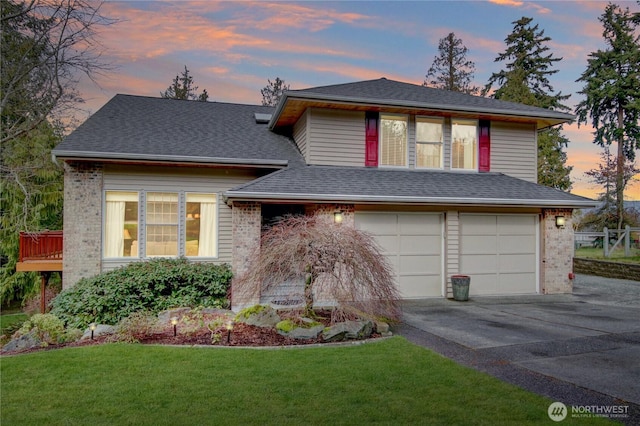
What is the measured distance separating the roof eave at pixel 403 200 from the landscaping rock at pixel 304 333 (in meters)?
3.38

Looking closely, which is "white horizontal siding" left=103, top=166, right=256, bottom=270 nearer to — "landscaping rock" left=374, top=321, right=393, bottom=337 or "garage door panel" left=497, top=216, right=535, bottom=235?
"landscaping rock" left=374, top=321, right=393, bottom=337

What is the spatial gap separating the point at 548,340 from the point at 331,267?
12.3 feet

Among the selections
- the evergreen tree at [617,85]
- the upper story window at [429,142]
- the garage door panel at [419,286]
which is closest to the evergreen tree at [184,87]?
the upper story window at [429,142]

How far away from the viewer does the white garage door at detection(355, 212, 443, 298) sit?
11.1 meters

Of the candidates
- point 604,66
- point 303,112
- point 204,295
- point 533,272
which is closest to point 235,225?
point 204,295

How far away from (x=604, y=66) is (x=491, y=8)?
17929mm

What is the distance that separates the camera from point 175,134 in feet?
39.3

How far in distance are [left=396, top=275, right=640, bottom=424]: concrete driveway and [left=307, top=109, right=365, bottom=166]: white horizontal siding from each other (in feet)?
13.9

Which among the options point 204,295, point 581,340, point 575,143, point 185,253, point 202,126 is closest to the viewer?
point 581,340

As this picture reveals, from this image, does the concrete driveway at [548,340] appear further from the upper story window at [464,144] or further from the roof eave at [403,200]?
the upper story window at [464,144]

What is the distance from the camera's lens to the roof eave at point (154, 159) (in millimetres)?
9758

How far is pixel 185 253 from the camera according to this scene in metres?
11.0

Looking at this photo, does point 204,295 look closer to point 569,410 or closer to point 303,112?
point 303,112

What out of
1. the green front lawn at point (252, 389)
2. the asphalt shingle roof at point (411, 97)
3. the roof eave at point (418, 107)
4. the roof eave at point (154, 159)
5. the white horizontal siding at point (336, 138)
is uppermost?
the asphalt shingle roof at point (411, 97)
